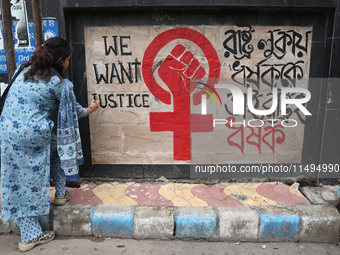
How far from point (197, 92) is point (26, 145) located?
206 centimetres

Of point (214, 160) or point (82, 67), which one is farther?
point (214, 160)

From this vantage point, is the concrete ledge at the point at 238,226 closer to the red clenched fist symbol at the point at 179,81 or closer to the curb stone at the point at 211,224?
the curb stone at the point at 211,224

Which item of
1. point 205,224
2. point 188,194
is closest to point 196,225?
point 205,224

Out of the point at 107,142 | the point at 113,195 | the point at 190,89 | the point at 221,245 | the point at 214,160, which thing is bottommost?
the point at 221,245

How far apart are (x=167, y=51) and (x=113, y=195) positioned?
1868mm

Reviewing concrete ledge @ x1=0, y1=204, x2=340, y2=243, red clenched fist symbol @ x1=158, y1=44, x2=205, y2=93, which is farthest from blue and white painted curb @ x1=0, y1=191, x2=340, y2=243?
red clenched fist symbol @ x1=158, y1=44, x2=205, y2=93

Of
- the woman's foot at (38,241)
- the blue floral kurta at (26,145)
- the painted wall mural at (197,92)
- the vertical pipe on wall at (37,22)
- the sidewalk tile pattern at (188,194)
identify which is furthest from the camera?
the painted wall mural at (197,92)

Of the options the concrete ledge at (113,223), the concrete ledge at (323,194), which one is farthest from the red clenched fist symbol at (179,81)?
the concrete ledge at (323,194)

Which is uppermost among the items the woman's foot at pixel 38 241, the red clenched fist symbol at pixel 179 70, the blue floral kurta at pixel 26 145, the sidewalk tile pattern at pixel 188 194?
the red clenched fist symbol at pixel 179 70

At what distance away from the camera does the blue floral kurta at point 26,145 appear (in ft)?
8.62

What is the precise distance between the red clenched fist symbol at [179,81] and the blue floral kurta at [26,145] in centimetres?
131

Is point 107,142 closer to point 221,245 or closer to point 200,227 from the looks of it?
point 200,227

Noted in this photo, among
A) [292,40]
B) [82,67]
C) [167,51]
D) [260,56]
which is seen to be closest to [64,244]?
[82,67]

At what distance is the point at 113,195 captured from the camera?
3.49 meters
